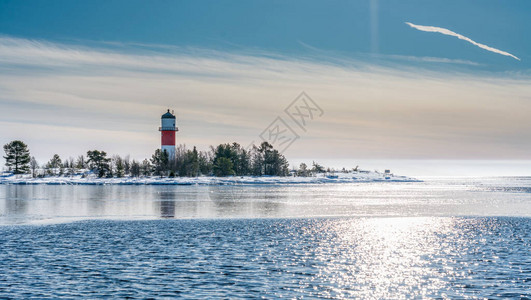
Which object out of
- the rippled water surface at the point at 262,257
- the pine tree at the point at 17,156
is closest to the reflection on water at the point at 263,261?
the rippled water surface at the point at 262,257

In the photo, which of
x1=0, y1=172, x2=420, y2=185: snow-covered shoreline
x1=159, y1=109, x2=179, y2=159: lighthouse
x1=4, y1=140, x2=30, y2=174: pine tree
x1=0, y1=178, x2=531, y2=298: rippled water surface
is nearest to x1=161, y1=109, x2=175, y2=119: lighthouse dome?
x1=159, y1=109, x2=179, y2=159: lighthouse

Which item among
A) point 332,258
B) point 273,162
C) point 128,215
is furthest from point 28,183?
point 332,258

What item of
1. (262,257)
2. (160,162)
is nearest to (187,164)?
(160,162)

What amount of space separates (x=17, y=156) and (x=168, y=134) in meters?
54.3

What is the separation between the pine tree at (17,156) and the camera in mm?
174000

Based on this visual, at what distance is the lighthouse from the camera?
154500 mm

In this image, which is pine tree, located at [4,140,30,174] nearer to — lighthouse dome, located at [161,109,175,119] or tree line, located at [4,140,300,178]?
tree line, located at [4,140,300,178]

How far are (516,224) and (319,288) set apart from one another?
30.1 m

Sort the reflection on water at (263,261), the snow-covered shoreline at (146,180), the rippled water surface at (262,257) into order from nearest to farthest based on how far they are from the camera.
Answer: the reflection on water at (263,261) → the rippled water surface at (262,257) → the snow-covered shoreline at (146,180)

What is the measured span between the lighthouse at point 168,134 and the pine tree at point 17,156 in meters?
50.1

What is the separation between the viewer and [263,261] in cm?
2661

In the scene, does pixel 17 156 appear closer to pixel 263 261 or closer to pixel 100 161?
pixel 100 161

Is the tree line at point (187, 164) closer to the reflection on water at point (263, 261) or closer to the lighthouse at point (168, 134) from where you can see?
the lighthouse at point (168, 134)

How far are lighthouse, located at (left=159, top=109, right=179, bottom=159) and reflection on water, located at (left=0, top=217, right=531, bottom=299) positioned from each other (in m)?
113
